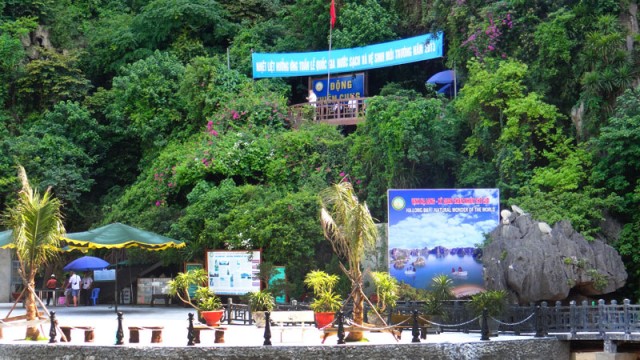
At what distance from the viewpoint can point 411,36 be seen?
38.8 meters

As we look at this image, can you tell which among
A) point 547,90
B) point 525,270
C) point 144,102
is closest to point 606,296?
point 525,270

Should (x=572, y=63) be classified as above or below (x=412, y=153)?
above

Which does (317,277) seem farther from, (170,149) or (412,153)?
(170,149)

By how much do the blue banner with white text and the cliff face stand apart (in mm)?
12550

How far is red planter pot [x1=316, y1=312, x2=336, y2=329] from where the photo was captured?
2019 centimetres

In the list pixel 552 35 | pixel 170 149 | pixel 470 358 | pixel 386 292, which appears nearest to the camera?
pixel 470 358

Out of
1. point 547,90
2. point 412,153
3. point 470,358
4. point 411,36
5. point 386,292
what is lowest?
point 470,358

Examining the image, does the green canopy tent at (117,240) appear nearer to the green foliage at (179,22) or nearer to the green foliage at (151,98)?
the green foliage at (151,98)

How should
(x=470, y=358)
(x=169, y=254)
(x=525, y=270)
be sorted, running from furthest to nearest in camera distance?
1. (x=169, y=254)
2. (x=525, y=270)
3. (x=470, y=358)

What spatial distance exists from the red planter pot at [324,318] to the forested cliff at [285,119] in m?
7.78

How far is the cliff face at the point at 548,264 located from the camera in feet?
76.5

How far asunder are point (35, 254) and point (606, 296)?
14.5m

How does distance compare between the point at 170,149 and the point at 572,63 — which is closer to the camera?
the point at 572,63

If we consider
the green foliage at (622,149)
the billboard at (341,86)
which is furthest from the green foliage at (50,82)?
the green foliage at (622,149)
